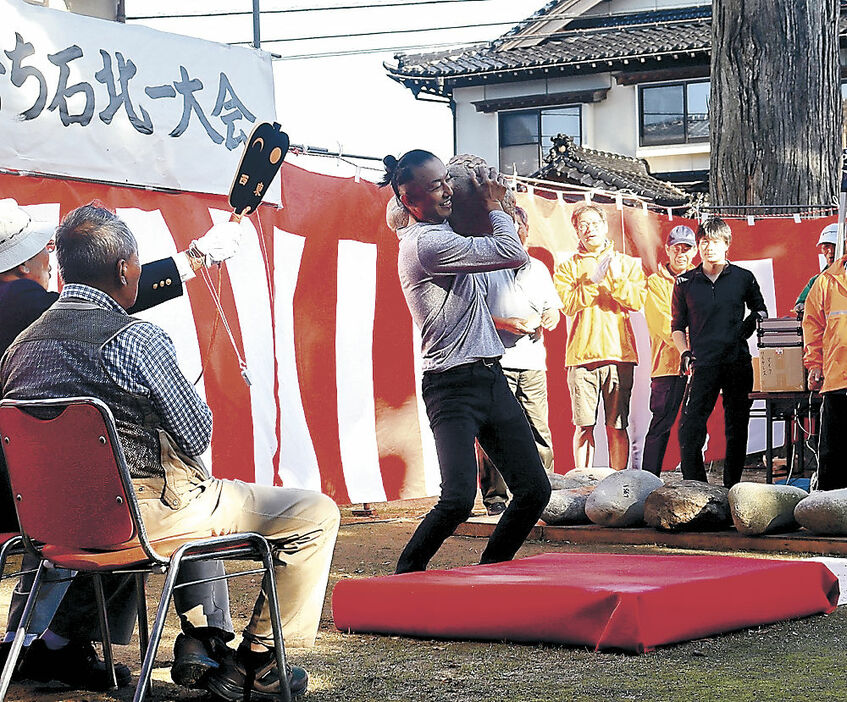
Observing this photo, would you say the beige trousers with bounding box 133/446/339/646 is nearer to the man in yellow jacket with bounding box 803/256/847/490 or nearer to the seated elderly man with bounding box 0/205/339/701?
the seated elderly man with bounding box 0/205/339/701

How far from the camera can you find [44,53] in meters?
5.94

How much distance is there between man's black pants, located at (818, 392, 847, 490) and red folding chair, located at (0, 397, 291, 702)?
15.7ft

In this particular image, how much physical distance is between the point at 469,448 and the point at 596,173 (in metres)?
19.2

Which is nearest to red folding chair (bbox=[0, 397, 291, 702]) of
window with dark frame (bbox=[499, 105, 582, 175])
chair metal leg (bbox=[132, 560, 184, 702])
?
chair metal leg (bbox=[132, 560, 184, 702])

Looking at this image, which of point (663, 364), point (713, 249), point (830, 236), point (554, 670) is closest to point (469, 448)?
point (554, 670)

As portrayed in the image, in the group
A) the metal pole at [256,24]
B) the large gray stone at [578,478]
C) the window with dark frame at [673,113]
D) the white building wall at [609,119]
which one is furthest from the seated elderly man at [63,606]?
the white building wall at [609,119]

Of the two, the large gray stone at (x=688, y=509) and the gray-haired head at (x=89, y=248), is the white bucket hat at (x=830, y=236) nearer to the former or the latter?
the large gray stone at (x=688, y=509)

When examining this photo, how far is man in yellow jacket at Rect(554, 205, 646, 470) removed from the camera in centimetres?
916

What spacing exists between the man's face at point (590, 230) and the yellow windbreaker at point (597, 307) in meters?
0.07

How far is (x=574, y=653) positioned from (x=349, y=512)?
4555mm

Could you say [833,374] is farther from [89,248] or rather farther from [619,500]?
[89,248]

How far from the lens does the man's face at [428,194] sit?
481cm

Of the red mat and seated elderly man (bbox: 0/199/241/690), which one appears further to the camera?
the red mat

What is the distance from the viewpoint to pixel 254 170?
5.65 metres
